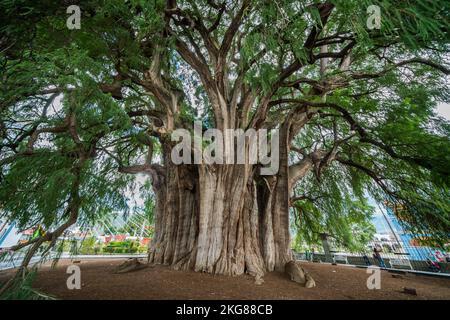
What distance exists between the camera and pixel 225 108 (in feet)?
16.9

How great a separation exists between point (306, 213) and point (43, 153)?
26.7 ft

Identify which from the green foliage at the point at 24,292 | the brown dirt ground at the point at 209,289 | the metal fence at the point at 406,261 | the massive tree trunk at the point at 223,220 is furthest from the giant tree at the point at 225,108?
the metal fence at the point at 406,261

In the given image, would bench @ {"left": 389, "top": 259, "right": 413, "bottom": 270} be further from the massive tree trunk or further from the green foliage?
the green foliage

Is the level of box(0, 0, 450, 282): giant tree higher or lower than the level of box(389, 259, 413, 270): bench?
higher

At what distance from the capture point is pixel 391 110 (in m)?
4.48

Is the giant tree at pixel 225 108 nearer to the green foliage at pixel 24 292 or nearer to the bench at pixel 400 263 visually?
the green foliage at pixel 24 292

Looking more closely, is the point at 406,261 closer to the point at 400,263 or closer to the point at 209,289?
the point at 400,263

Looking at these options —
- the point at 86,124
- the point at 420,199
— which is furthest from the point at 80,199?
the point at 420,199

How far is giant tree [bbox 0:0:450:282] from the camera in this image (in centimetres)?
235

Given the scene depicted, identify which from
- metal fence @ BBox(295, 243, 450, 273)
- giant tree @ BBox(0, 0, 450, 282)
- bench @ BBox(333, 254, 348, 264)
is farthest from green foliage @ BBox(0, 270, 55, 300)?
bench @ BBox(333, 254, 348, 264)

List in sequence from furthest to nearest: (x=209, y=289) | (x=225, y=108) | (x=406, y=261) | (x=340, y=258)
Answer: (x=340, y=258), (x=406, y=261), (x=225, y=108), (x=209, y=289)

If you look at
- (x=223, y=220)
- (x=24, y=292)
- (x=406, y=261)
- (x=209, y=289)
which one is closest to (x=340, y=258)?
(x=406, y=261)

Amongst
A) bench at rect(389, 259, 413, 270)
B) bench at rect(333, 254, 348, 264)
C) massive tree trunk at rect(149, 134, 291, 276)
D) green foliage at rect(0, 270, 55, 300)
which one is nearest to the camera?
green foliage at rect(0, 270, 55, 300)
